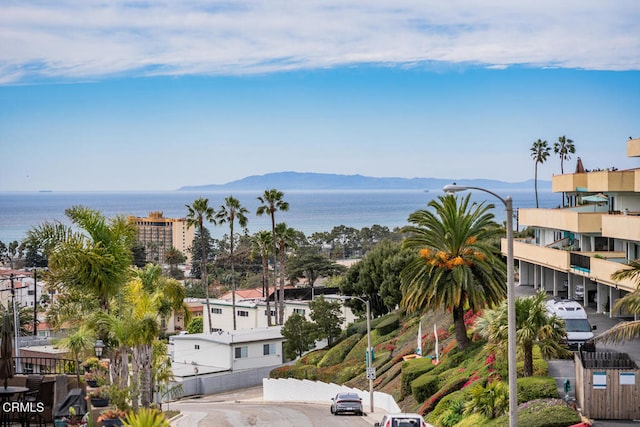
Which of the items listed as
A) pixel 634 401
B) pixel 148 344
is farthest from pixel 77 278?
pixel 634 401

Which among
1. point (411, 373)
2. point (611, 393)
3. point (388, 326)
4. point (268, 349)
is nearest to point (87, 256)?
point (611, 393)

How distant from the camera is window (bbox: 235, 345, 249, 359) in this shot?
77938mm

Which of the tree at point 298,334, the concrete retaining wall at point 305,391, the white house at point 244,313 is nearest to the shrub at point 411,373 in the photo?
the concrete retaining wall at point 305,391

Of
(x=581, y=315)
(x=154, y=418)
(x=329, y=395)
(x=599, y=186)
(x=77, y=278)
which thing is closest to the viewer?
(x=154, y=418)

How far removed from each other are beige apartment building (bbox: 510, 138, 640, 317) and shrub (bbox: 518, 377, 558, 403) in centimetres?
1051

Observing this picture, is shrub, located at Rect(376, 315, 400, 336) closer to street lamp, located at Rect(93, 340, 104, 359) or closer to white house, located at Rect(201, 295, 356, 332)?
white house, located at Rect(201, 295, 356, 332)

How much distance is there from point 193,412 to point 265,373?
28341 mm

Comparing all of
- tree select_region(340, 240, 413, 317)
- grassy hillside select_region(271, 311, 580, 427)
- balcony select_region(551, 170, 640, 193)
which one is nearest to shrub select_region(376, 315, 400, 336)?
grassy hillside select_region(271, 311, 580, 427)

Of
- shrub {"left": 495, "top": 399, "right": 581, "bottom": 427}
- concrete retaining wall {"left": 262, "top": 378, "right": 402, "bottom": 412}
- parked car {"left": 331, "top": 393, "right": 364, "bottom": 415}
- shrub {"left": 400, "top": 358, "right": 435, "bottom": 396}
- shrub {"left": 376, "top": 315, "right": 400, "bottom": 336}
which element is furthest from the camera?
shrub {"left": 376, "top": 315, "right": 400, "bottom": 336}

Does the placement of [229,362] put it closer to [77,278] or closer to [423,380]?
[423,380]

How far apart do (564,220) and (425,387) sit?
18.1 metres

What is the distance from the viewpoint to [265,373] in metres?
77.9

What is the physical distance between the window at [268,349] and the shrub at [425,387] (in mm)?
40604
